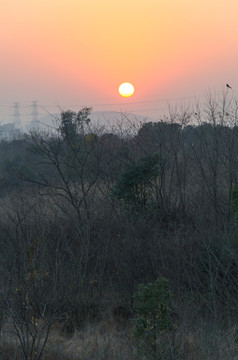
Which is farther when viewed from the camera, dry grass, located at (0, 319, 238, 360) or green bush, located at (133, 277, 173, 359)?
dry grass, located at (0, 319, 238, 360)

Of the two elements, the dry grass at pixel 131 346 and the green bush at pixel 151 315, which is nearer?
the green bush at pixel 151 315

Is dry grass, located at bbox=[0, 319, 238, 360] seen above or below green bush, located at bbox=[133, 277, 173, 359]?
below

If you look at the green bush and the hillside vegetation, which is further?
the hillside vegetation

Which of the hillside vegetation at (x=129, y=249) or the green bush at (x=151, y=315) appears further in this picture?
the hillside vegetation at (x=129, y=249)

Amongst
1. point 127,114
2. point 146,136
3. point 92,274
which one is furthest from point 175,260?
point 127,114

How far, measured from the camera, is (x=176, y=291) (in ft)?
40.2

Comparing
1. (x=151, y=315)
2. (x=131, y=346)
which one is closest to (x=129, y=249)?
(x=131, y=346)

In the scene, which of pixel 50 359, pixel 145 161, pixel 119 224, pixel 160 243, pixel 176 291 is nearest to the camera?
pixel 50 359

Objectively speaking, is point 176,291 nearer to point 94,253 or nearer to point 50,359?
point 94,253

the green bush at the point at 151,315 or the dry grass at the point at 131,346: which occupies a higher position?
the green bush at the point at 151,315

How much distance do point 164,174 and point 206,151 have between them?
2016mm

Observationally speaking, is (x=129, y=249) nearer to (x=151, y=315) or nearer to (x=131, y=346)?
(x=131, y=346)

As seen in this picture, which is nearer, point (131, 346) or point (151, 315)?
point (151, 315)

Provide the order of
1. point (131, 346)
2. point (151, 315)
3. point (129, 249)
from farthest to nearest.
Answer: point (129, 249) → point (131, 346) → point (151, 315)
